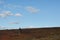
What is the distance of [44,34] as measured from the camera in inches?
181

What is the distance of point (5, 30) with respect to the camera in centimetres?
465

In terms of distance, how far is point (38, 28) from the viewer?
15.1 feet

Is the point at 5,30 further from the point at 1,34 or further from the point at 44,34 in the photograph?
the point at 44,34

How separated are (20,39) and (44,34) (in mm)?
417

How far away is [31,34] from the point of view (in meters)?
4.62

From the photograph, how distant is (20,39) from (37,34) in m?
0.30

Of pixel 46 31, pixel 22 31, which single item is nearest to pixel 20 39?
pixel 22 31

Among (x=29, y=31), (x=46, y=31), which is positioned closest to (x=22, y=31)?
(x=29, y=31)

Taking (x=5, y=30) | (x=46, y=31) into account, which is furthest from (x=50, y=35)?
(x=5, y=30)

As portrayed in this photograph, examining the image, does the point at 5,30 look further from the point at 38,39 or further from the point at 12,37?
the point at 38,39

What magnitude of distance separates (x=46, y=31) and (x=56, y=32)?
0.17 m

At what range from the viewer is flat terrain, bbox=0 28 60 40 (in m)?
4.59

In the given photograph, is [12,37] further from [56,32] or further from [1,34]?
[56,32]

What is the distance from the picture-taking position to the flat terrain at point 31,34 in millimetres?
4590
